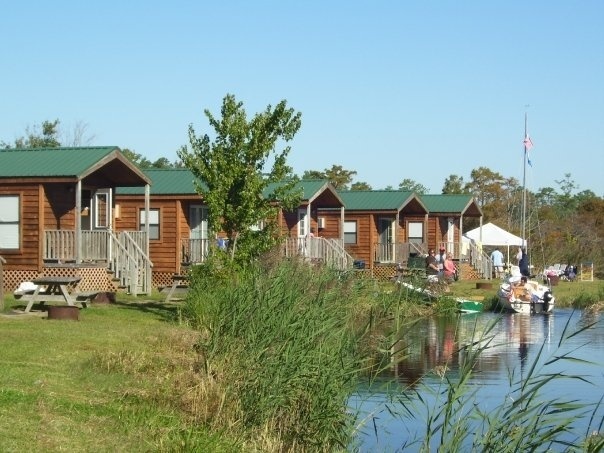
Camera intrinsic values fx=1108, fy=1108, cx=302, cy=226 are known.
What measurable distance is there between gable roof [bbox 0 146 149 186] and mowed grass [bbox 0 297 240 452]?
9.10 meters

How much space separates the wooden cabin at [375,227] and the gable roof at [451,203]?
4010 millimetres

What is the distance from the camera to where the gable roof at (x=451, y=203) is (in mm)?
54156

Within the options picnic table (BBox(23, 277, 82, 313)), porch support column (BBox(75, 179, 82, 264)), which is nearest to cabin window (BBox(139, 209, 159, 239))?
porch support column (BBox(75, 179, 82, 264))

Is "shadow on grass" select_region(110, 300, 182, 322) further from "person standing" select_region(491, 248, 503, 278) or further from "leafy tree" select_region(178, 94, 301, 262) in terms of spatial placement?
"person standing" select_region(491, 248, 503, 278)

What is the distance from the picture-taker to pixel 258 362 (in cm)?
1380

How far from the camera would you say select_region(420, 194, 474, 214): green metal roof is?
54156mm

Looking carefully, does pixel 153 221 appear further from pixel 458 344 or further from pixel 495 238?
pixel 495 238

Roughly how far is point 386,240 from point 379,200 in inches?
105

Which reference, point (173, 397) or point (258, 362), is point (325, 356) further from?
point (173, 397)

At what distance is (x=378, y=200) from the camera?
161 feet

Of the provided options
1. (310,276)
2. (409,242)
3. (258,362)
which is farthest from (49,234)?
(409,242)

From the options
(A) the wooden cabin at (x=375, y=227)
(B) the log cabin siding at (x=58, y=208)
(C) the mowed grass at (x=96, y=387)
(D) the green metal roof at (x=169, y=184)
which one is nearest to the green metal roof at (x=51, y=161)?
(B) the log cabin siding at (x=58, y=208)

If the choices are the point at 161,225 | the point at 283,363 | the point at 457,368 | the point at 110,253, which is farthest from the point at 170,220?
the point at 283,363

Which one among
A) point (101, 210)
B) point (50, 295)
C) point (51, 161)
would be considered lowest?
point (50, 295)
